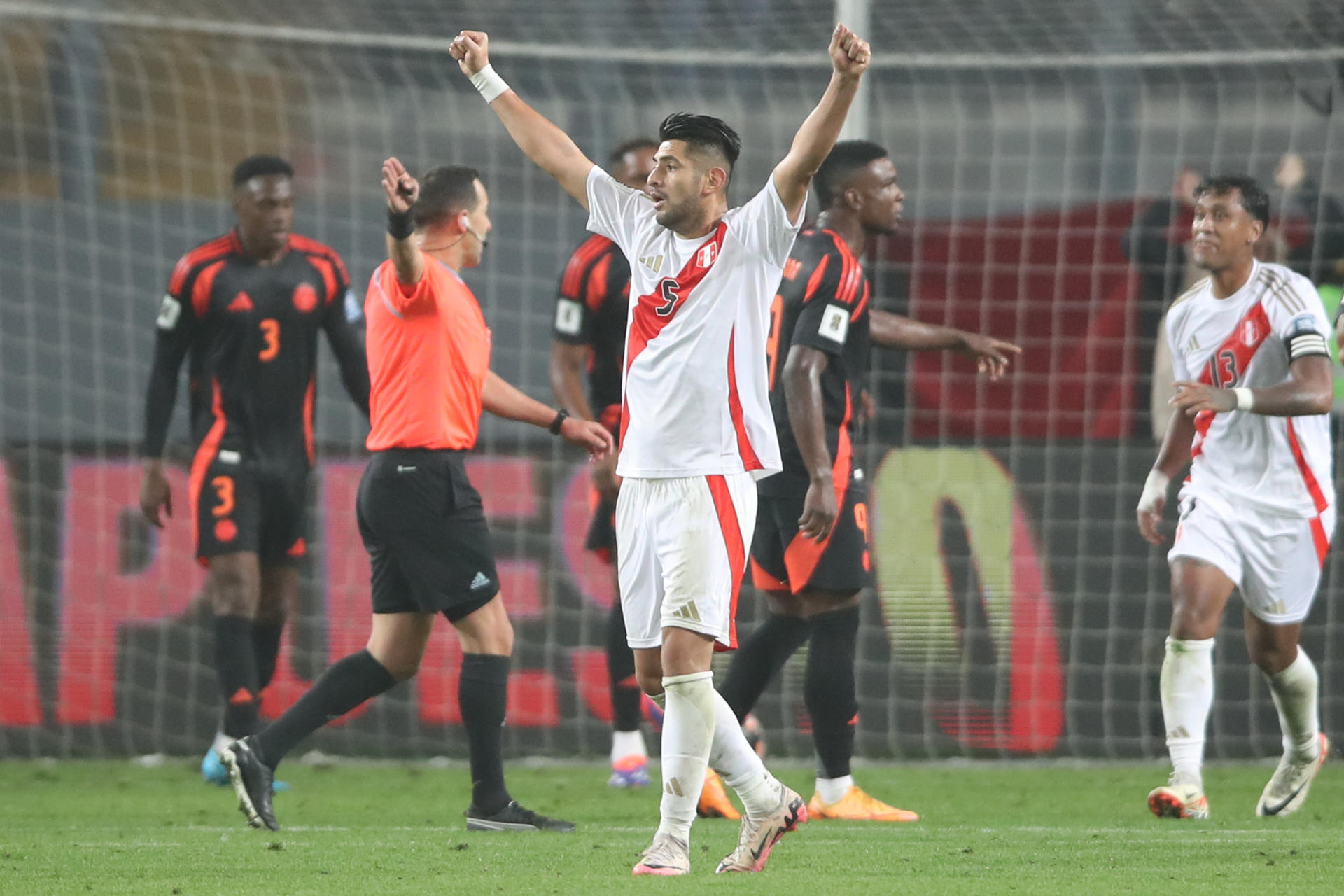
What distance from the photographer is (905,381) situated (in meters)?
8.60

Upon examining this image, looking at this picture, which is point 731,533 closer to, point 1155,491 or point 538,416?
point 538,416

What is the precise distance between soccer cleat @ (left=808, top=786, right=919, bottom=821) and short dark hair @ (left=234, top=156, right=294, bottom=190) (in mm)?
3065

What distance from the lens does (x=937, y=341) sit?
243 inches

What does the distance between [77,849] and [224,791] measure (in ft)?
6.29

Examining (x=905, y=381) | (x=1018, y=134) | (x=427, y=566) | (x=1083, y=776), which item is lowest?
(x=1083, y=776)

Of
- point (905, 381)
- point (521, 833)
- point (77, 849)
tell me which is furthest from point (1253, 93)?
point (77, 849)

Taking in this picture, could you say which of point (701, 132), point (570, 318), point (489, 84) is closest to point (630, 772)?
point (570, 318)

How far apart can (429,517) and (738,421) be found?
4.19 ft

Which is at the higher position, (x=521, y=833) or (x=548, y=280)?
(x=548, y=280)

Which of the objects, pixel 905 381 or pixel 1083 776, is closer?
pixel 1083 776

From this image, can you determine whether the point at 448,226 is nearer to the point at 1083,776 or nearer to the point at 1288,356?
the point at 1288,356

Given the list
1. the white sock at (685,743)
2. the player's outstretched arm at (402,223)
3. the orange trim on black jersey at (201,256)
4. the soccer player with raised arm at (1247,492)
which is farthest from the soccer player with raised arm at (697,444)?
the orange trim on black jersey at (201,256)

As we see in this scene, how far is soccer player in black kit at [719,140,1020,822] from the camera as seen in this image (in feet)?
18.5

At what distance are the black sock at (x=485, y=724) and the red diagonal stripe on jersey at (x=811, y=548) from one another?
959mm
